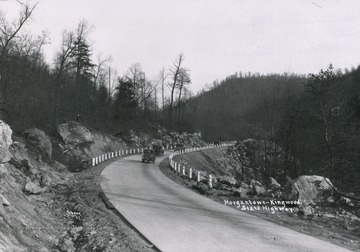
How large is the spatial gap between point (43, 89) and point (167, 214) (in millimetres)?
30950

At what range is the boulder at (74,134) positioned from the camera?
3628 centimetres

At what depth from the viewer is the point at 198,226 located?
10.5 meters

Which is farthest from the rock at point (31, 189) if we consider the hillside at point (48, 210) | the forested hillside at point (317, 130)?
the forested hillside at point (317, 130)

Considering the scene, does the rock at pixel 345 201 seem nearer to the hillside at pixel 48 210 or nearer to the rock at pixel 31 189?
the hillside at pixel 48 210

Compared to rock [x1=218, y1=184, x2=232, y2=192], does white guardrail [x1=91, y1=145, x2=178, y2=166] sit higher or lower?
higher

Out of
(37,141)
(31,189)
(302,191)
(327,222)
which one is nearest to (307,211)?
(327,222)

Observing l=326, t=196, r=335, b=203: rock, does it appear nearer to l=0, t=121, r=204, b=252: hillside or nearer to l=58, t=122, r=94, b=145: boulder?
l=0, t=121, r=204, b=252: hillside

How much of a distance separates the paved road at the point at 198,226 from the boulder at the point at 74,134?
2108 cm

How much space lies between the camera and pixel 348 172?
26750 mm

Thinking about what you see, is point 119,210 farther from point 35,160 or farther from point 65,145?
point 65,145

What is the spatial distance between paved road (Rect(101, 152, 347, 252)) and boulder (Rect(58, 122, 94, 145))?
830 inches

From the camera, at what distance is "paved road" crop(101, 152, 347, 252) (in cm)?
864

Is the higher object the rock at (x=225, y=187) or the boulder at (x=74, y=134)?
the boulder at (x=74, y=134)

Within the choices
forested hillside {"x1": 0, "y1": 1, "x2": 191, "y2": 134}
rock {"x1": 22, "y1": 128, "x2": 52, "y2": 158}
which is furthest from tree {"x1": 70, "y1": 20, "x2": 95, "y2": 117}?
rock {"x1": 22, "y1": 128, "x2": 52, "y2": 158}
